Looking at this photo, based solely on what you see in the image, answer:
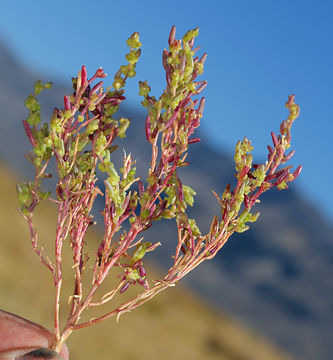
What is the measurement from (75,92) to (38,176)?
0.59 meters

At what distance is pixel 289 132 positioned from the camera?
8.96ft

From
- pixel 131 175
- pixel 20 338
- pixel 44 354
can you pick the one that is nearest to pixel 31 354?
pixel 44 354

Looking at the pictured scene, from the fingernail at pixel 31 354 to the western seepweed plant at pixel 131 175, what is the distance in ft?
0.44

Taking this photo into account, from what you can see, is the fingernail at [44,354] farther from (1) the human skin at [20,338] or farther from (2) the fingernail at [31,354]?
(1) the human skin at [20,338]

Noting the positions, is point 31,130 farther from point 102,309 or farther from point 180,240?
point 102,309

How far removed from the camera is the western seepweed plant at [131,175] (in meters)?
2.54

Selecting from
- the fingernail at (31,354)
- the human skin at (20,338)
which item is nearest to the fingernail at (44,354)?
the fingernail at (31,354)

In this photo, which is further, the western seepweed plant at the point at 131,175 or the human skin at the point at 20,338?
the human skin at the point at 20,338

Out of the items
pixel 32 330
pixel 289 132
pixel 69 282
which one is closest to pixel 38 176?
pixel 32 330

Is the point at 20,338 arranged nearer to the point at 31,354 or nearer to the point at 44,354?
the point at 31,354

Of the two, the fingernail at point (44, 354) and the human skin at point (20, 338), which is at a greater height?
the human skin at point (20, 338)

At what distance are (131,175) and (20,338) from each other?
5.80ft

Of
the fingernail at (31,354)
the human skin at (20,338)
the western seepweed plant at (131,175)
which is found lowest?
the fingernail at (31,354)

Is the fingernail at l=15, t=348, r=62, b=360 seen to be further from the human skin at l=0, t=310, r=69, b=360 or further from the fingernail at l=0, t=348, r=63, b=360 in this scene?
the human skin at l=0, t=310, r=69, b=360
